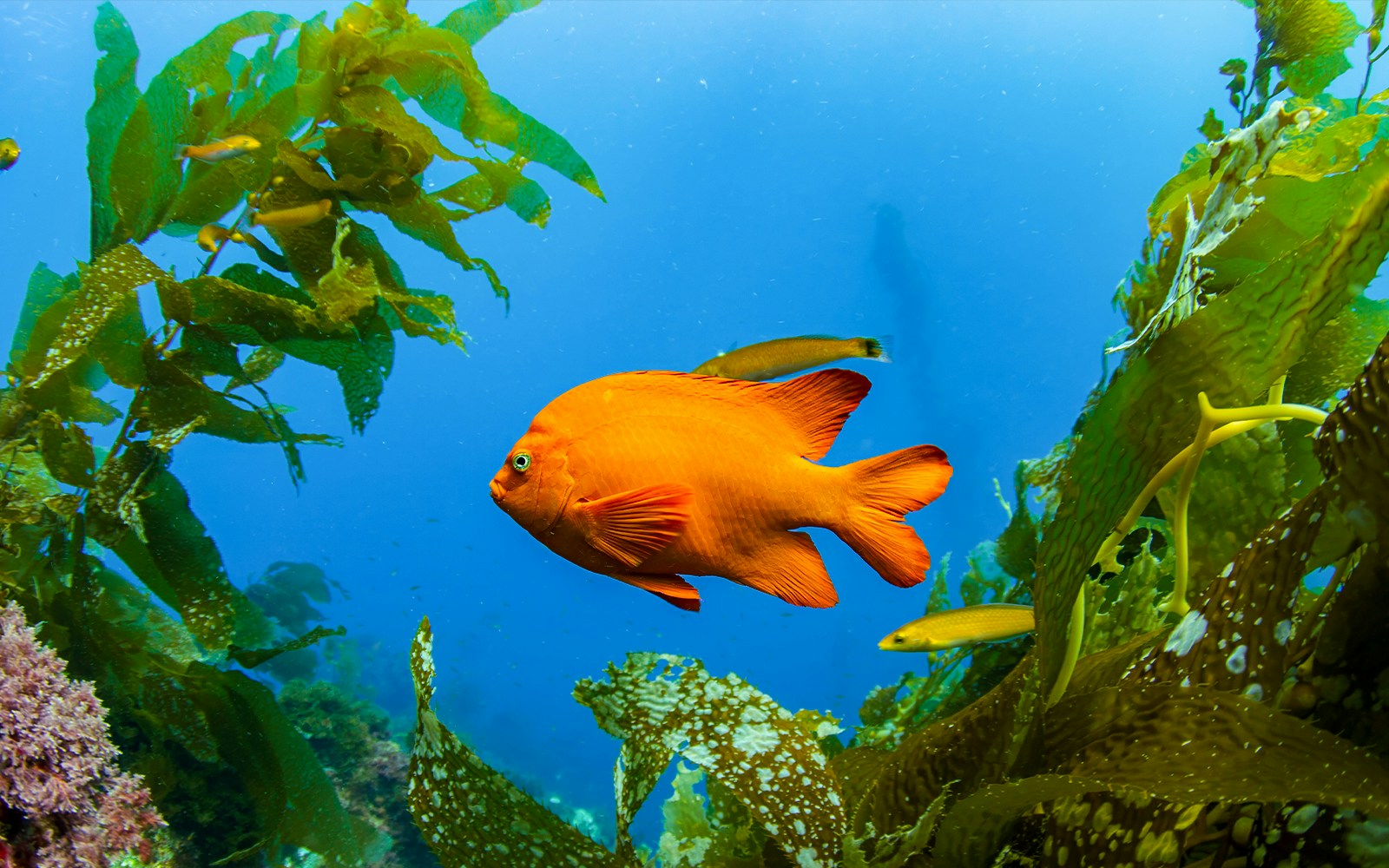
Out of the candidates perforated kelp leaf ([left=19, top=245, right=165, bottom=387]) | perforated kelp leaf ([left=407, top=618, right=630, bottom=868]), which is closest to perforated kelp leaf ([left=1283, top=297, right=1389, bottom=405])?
perforated kelp leaf ([left=407, top=618, right=630, bottom=868])

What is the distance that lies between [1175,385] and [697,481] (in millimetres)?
966

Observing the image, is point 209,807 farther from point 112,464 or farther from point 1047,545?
point 1047,545

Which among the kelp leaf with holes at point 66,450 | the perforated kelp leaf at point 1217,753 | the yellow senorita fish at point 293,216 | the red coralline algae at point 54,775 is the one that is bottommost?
the red coralline algae at point 54,775

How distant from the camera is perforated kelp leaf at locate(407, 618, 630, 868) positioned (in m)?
0.72

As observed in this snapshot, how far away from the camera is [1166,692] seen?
0.56m

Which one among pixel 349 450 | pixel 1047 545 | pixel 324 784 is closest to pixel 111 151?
pixel 324 784

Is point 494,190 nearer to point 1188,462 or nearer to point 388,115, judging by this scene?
point 388,115

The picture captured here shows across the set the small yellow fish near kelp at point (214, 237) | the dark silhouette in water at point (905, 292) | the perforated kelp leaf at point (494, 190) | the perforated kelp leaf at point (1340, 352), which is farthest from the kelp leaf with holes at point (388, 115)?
the dark silhouette in water at point (905, 292)

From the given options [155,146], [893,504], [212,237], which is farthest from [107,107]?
[893,504]

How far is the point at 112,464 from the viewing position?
189 centimetres

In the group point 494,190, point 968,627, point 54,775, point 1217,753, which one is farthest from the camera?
point 494,190

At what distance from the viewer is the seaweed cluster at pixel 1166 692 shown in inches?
20.0

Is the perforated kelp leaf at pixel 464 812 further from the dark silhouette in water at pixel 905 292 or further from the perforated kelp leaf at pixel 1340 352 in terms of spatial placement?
the dark silhouette in water at pixel 905 292

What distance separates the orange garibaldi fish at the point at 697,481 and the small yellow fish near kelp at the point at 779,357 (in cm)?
66
